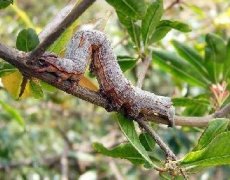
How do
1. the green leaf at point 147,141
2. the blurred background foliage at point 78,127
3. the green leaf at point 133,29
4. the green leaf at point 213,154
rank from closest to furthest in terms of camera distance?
the green leaf at point 213,154 → the green leaf at point 147,141 → the green leaf at point 133,29 → the blurred background foliage at point 78,127

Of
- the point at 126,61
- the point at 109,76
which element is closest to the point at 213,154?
the point at 109,76

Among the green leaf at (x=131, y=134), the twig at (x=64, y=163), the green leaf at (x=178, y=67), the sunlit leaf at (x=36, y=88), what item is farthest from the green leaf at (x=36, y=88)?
the twig at (x=64, y=163)

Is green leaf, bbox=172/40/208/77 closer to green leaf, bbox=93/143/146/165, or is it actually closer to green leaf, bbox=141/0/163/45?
green leaf, bbox=141/0/163/45

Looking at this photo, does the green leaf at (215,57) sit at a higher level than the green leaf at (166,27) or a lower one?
lower

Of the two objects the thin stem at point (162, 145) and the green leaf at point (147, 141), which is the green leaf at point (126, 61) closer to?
the green leaf at point (147, 141)

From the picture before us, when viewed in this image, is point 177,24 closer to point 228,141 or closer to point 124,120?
point 124,120

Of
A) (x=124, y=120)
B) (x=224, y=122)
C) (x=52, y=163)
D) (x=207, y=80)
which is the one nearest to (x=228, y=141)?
(x=224, y=122)

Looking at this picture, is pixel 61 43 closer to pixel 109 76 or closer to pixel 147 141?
pixel 109 76
